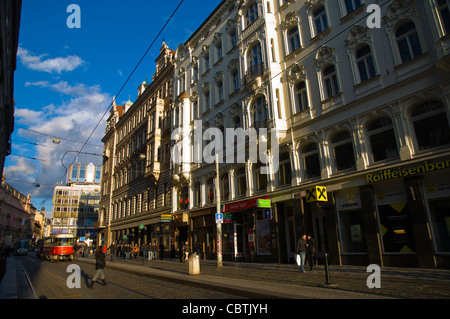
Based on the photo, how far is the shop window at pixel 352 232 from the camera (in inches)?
585

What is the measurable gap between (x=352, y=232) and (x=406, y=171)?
4.23 meters

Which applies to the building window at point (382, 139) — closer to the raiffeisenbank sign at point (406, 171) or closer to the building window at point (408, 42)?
the raiffeisenbank sign at point (406, 171)

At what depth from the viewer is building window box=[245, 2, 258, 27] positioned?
23111mm

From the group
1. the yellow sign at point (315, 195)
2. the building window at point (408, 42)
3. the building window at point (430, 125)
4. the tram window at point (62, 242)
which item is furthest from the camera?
the tram window at point (62, 242)

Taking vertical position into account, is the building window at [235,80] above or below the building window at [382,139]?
above

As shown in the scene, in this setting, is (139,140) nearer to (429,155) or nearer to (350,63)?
(350,63)

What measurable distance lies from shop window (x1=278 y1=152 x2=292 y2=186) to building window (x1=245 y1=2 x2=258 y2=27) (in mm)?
11387

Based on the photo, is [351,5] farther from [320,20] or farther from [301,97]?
[301,97]

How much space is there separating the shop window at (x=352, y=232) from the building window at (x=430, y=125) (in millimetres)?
4518

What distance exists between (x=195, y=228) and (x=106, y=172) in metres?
34.9

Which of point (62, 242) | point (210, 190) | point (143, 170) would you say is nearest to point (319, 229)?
point (210, 190)

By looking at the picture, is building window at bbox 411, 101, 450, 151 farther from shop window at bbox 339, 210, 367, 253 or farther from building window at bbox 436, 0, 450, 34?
shop window at bbox 339, 210, 367, 253

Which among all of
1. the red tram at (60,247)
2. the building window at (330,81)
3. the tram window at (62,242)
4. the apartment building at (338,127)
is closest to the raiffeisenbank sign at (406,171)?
the apartment building at (338,127)

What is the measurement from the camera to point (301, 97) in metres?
19.0
